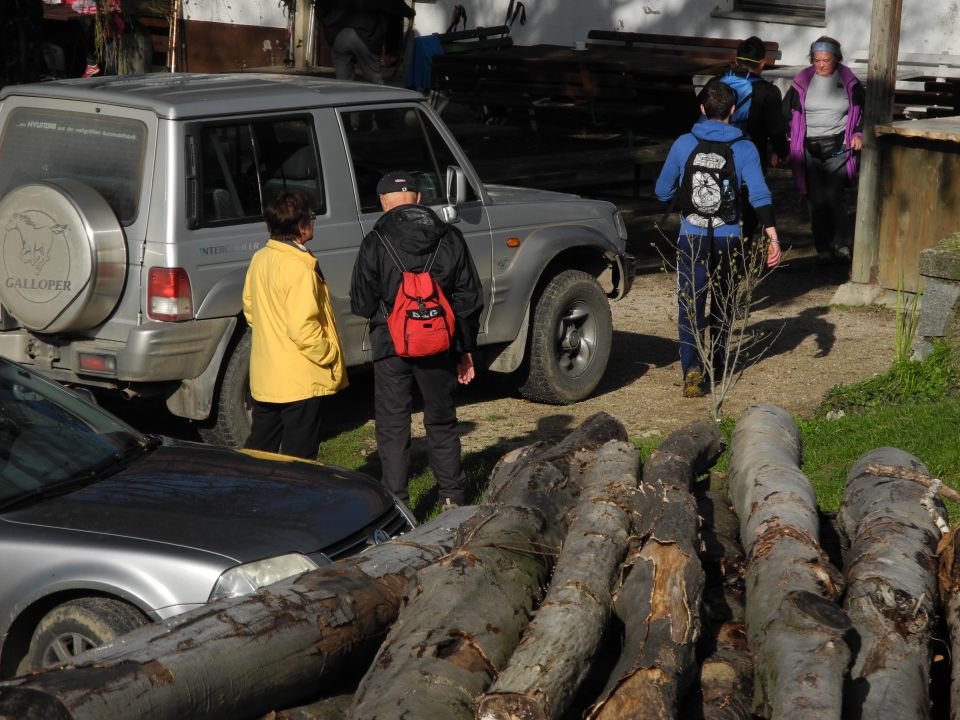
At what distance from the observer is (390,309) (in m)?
6.59

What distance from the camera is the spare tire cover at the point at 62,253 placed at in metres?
7.04

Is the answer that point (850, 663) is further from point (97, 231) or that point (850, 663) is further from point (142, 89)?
point (142, 89)

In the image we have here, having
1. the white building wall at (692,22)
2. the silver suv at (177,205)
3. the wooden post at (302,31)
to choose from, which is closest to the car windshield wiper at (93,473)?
the silver suv at (177,205)

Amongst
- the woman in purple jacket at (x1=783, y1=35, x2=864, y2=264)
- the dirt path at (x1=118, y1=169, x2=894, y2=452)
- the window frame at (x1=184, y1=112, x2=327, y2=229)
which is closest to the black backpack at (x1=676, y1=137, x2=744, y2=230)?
the dirt path at (x1=118, y1=169, x2=894, y2=452)

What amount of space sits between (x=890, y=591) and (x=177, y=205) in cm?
451

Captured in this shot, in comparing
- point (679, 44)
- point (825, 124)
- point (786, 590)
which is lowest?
point (786, 590)

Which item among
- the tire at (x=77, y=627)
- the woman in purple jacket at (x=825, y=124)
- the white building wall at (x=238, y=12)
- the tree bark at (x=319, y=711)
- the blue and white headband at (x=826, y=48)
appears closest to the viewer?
the tree bark at (x=319, y=711)

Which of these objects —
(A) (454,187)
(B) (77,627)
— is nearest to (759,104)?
(A) (454,187)

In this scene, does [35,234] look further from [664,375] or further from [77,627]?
[664,375]

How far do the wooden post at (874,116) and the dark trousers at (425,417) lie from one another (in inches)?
228

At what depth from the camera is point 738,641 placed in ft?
13.9

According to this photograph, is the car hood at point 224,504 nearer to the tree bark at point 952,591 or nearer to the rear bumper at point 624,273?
the tree bark at point 952,591

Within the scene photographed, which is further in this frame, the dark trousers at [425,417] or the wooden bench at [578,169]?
the wooden bench at [578,169]

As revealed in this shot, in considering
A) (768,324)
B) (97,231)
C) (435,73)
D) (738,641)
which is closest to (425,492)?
(97,231)
